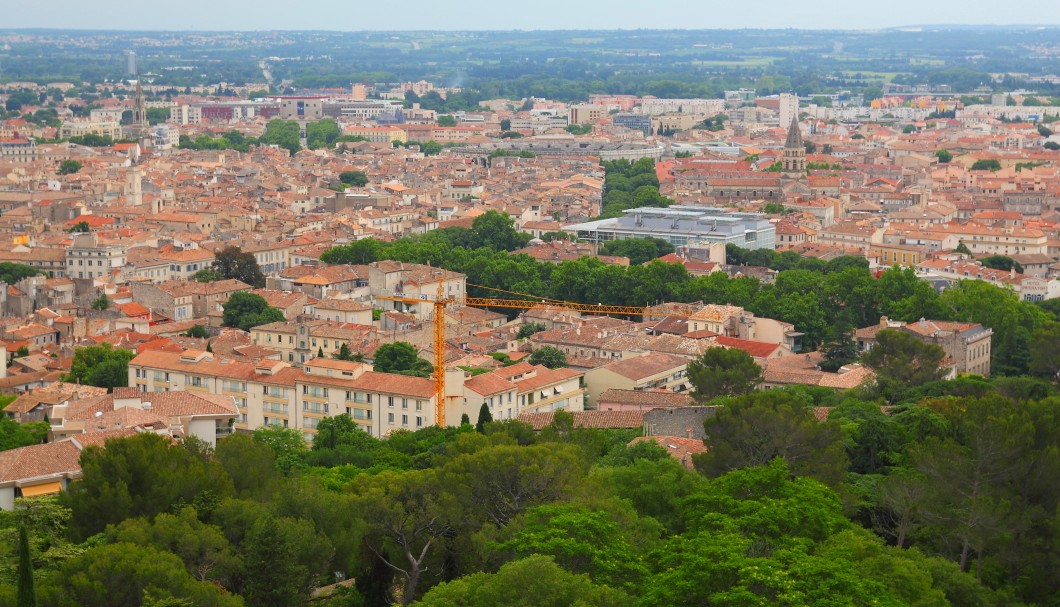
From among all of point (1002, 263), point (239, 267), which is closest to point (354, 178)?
point (239, 267)

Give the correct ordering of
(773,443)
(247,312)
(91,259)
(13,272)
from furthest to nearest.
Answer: (91,259), (13,272), (247,312), (773,443)

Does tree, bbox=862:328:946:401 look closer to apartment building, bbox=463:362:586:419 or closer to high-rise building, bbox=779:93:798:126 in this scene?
apartment building, bbox=463:362:586:419

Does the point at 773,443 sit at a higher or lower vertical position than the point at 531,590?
lower

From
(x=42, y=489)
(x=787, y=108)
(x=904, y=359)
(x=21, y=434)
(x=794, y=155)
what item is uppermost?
(x=42, y=489)

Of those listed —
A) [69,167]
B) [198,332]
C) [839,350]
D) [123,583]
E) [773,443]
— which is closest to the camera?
[123,583]

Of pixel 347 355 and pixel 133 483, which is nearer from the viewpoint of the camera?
pixel 133 483

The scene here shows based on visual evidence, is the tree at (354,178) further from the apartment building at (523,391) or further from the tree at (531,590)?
the tree at (531,590)

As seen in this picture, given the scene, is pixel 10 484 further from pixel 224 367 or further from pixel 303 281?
pixel 303 281

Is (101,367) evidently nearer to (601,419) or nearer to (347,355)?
(347,355)
